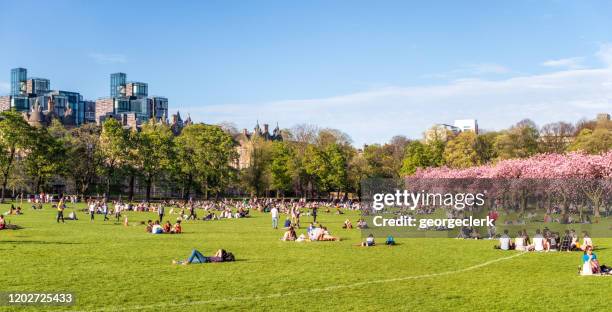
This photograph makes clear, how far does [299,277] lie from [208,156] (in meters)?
84.2

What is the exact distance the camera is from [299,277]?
22.2m

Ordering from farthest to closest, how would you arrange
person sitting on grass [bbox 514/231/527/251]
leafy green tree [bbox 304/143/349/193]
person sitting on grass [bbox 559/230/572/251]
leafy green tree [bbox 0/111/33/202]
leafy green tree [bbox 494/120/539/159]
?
leafy green tree [bbox 304/143/349/193] < leafy green tree [bbox 494/120/539/159] < leafy green tree [bbox 0/111/33/202] < person sitting on grass [bbox 514/231/527/251] < person sitting on grass [bbox 559/230/572/251]

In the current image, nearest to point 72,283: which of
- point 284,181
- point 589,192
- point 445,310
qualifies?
point 445,310

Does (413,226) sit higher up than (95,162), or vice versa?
(95,162)

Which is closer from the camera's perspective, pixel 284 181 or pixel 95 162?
pixel 95 162

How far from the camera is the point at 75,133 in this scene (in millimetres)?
104562

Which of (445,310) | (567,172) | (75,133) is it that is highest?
(75,133)

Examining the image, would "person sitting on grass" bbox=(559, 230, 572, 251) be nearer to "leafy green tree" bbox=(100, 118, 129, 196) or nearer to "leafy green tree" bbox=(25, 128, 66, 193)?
"leafy green tree" bbox=(25, 128, 66, 193)

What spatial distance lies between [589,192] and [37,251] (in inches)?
1812

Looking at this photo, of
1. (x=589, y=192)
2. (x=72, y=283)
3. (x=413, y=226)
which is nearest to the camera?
(x=72, y=283)

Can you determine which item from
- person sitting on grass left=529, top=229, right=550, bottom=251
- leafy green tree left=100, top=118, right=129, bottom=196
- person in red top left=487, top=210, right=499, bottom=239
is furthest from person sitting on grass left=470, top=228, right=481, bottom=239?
A: leafy green tree left=100, top=118, right=129, bottom=196

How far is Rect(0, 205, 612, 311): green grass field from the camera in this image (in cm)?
1784

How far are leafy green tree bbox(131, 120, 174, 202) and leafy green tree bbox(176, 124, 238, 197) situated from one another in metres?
2.49

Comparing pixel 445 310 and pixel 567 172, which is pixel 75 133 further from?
pixel 445 310
